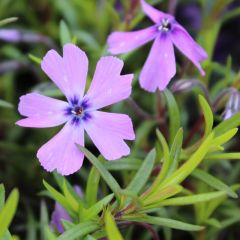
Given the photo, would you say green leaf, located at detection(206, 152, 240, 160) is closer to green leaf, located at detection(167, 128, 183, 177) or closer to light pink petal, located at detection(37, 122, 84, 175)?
green leaf, located at detection(167, 128, 183, 177)

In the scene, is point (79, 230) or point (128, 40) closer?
point (79, 230)

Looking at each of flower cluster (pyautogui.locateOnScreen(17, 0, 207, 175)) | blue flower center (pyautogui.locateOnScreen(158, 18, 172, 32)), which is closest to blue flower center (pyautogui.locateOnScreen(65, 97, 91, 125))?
flower cluster (pyautogui.locateOnScreen(17, 0, 207, 175))

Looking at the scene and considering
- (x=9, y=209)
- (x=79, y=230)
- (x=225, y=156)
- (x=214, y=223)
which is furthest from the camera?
(x=214, y=223)

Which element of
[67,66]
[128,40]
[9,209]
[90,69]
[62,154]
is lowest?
[9,209]

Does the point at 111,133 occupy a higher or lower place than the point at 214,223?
higher

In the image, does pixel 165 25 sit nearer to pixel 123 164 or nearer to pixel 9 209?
pixel 123 164

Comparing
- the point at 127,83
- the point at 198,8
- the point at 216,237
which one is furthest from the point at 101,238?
the point at 198,8

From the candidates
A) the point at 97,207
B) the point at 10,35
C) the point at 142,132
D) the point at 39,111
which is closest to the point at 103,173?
the point at 97,207
